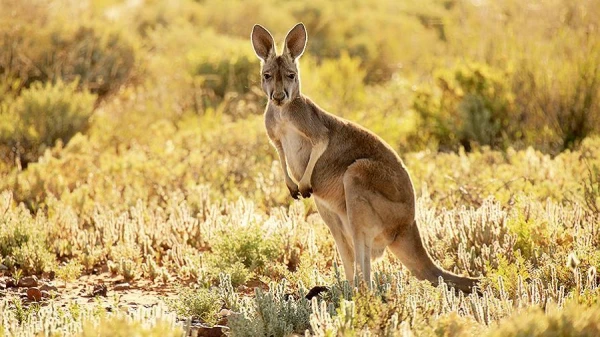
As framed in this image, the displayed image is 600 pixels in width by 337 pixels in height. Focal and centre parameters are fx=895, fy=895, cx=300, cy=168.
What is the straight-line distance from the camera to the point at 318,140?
5039 millimetres

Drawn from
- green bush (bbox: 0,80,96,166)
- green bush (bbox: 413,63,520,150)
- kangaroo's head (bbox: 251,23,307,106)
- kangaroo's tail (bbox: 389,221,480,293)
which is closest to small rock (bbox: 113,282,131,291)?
kangaroo's head (bbox: 251,23,307,106)

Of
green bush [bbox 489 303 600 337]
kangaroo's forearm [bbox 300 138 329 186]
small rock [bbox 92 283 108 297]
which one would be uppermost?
kangaroo's forearm [bbox 300 138 329 186]

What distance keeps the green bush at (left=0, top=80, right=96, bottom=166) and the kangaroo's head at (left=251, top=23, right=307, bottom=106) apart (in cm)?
512

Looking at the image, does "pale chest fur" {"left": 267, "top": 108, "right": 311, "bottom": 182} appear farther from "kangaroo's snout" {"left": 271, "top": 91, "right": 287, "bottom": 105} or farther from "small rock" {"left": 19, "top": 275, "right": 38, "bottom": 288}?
"small rock" {"left": 19, "top": 275, "right": 38, "bottom": 288}

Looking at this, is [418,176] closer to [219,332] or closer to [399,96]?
[219,332]

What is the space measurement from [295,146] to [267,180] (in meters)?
2.73

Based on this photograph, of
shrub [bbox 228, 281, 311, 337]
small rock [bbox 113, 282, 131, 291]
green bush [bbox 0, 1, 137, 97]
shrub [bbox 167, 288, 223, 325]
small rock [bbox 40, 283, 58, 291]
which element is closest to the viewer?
shrub [bbox 228, 281, 311, 337]

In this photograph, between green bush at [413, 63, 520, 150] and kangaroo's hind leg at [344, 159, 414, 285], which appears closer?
kangaroo's hind leg at [344, 159, 414, 285]

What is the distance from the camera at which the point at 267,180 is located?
25.8 ft

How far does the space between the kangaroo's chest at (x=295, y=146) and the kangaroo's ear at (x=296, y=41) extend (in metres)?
0.43

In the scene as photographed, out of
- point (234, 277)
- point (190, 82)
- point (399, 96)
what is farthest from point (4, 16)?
point (234, 277)

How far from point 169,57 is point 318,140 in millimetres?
12217

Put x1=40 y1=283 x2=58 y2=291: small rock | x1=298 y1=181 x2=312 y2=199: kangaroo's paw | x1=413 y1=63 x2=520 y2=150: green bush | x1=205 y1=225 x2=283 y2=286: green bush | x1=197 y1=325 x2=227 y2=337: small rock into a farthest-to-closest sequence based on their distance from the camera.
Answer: x1=413 y1=63 x2=520 y2=150: green bush
x1=205 y1=225 x2=283 y2=286: green bush
x1=40 y1=283 x2=58 y2=291: small rock
x1=298 y1=181 x2=312 y2=199: kangaroo's paw
x1=197 y1=325 x2=227 y2=337: small rock

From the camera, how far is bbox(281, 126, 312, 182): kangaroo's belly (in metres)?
5.12
